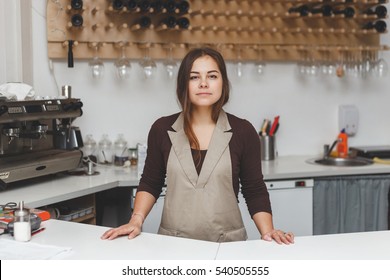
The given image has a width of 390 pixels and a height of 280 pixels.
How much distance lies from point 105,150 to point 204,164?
1588 millimetres

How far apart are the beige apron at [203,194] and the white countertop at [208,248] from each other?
0.93 feet

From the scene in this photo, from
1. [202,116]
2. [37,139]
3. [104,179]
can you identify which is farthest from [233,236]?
[37,139]

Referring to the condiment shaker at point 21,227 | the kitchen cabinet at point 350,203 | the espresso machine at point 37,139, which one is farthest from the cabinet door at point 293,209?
the condiment shaker at point 21,227

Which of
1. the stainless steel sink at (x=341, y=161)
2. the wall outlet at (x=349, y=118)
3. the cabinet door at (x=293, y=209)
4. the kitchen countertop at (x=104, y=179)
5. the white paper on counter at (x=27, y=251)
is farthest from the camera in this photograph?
the wall outlet at (x=349, y=118)

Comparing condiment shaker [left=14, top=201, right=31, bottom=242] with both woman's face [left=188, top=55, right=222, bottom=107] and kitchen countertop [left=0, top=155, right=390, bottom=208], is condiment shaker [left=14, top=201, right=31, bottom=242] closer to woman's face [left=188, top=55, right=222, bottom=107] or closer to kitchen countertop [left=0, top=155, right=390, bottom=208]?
kitchen countertop [left=0, top=155, right=390, bottom=208]

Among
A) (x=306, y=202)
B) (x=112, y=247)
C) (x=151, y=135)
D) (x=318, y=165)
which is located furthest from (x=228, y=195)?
(x=318, y=165)

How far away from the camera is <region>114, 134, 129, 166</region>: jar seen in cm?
347

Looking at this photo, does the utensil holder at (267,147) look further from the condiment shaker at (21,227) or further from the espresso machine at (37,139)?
the condiment shaker at (21,227)

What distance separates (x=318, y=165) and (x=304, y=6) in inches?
41.1

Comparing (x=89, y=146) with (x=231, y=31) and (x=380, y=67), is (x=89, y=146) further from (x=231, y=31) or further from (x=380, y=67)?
(x=380, y=67)

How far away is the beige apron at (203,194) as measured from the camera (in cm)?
211

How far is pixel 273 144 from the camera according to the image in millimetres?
3709

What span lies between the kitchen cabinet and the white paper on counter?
1.93m
